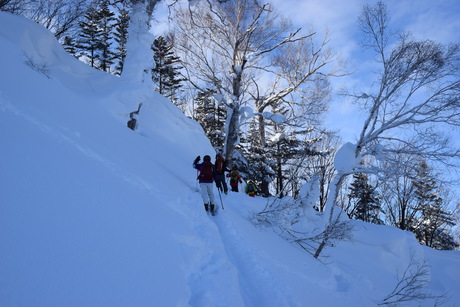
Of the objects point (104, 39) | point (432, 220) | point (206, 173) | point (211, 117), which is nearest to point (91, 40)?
point (104, 39)

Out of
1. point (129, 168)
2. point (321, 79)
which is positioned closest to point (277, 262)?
point (129, 168)

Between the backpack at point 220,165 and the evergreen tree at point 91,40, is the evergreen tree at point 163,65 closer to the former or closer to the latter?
the evergreen tree at point 91,40

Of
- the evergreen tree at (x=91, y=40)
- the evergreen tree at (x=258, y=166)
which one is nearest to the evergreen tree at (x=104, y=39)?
the evergreen tree at (x=91, y=40)

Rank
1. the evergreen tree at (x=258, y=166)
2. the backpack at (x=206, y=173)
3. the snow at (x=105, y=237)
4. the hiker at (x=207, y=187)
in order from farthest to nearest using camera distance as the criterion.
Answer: the evergreen tree at (x=258, y=166) < the backpack at (x=206, y=173) < the hiker at (x=207, y=187) < the snow at (x=105, y=237)

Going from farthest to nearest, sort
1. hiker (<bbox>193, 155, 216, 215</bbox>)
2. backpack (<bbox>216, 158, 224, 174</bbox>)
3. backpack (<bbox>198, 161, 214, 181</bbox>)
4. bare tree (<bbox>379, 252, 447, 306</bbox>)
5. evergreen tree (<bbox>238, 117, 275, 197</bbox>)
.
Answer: evergreen tree (<bbox>238, 117, 275, 197</bbox>), backpack (<bbox>216, 158, 224, 174</bbox>), backpack (<bbox>198, 161, 214, 181</bbox>), hiker (<bbox>193, 155, 216, 215</bbox>), bare tree (<bbox>379, 252, 447, 306</bbox>)

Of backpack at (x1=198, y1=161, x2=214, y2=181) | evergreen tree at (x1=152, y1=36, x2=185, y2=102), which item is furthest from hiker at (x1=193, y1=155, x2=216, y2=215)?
evergreen tree at (x1=152, y1=36, x2=185, y2=102)

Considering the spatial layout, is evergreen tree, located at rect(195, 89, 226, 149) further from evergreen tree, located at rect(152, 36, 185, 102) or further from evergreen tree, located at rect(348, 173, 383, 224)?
evergreen tree, located at rect(348, 173, 383, 224)

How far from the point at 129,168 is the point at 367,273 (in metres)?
8.22

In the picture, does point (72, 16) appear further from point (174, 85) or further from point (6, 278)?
point (6, 278)

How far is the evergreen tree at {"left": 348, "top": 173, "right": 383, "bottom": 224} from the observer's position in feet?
75.3

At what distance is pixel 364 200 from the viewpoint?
2353cm

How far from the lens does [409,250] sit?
909 cm

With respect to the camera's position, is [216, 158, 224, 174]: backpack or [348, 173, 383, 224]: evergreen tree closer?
[216, 158, 224, 174]: backpack

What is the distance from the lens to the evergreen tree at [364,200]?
22938mm
